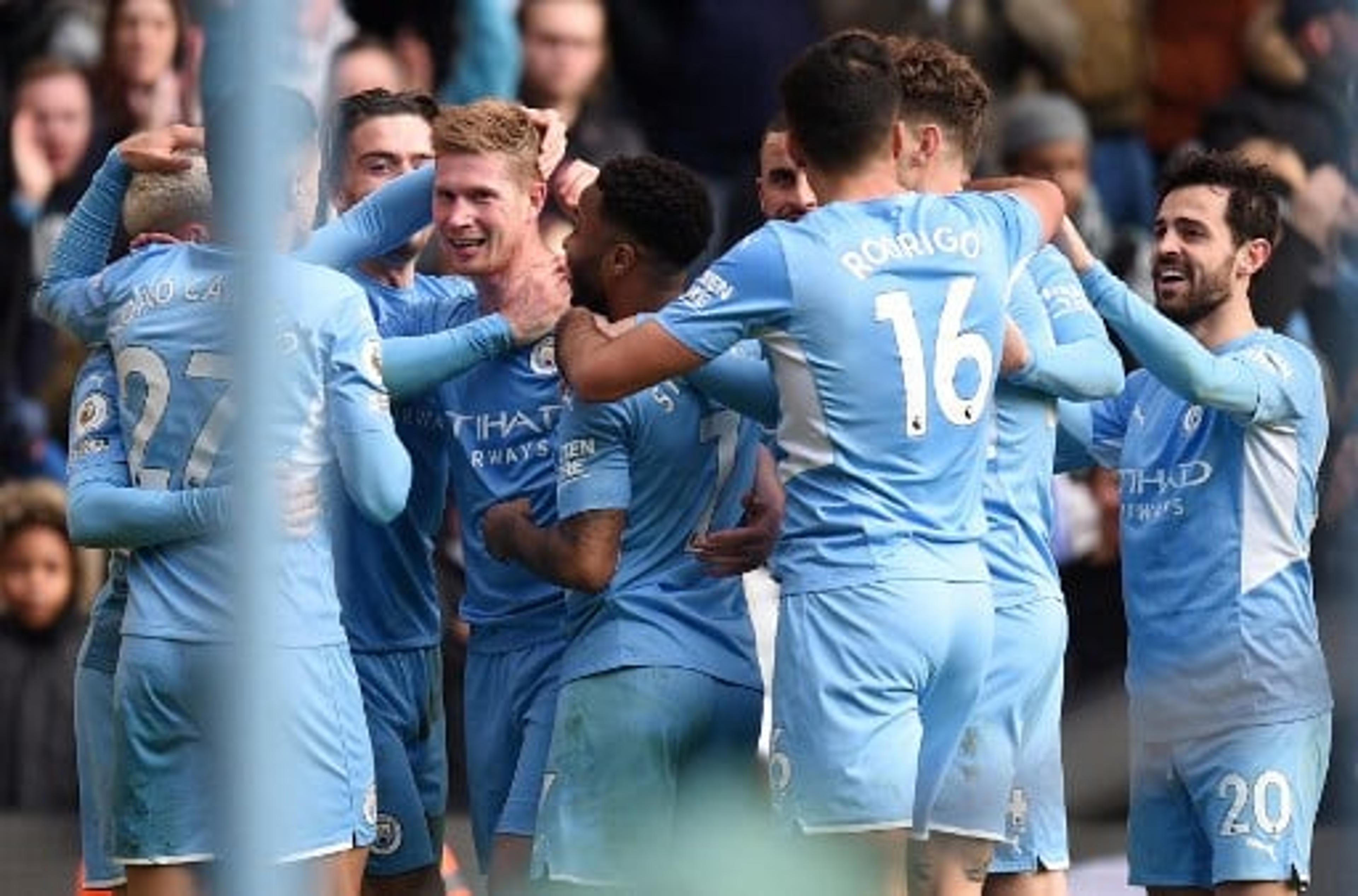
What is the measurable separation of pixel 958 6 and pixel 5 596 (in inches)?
117

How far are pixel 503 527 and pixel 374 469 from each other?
0.49 m

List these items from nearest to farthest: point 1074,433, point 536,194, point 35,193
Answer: point 536,194
point 1074,433
point 35,193

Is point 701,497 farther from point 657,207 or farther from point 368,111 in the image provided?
point 368,111

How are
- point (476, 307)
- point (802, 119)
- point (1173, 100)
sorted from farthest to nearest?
point (1173, 100) < point (476, 307) < point (802, 119)

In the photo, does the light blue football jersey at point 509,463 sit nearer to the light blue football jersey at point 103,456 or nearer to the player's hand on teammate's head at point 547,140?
the player's hand on teammate's head at point 547,140

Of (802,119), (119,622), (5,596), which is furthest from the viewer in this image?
(5,596)

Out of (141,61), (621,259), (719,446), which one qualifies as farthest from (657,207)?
(141,61)

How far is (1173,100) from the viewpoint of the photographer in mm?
10094

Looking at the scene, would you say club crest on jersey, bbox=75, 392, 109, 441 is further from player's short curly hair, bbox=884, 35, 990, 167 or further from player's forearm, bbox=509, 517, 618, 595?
player's short curly hair, bbox=884, 35, 990, 167

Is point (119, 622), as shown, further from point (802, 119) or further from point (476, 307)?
point (802, 119)

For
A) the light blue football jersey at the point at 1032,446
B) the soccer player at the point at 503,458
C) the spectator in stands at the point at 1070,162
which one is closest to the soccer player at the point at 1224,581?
the light blue football jersey at the point at 1032,446

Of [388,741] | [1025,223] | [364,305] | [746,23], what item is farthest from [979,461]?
[746,23]

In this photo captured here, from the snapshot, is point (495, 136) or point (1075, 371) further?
point (495, 136)

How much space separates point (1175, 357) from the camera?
6.69m
